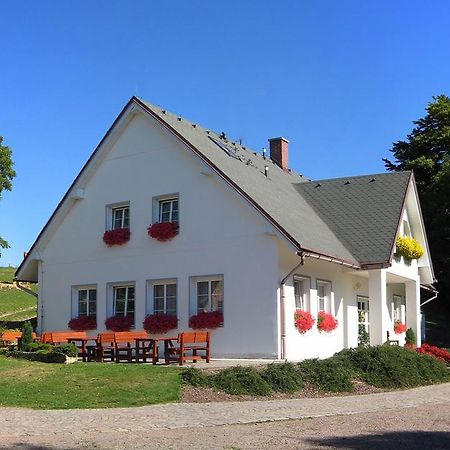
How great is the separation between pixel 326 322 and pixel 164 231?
227 inches

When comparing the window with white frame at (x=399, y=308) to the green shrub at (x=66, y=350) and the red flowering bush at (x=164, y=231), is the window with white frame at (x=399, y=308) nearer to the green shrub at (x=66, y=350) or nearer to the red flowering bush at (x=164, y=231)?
the red flowering bush at (x=164, y=231)

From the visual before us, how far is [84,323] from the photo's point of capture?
22484 mm

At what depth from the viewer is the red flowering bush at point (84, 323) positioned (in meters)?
22.4

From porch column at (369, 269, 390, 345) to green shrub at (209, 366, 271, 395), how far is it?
817cm

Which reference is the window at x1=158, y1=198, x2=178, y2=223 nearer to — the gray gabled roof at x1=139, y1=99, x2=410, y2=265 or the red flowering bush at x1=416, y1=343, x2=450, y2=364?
the gray gabled roof at x1=139, y1=99, x2=410, y2=265

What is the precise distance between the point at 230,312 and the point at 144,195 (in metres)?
5.20

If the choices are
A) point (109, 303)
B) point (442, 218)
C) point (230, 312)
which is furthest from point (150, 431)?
point (442, 218)

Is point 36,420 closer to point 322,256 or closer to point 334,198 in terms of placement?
point 322,256

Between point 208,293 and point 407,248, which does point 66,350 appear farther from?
point 407,248

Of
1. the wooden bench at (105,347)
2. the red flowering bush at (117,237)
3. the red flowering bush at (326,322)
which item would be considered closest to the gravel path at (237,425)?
the wooden bench at (105,347)

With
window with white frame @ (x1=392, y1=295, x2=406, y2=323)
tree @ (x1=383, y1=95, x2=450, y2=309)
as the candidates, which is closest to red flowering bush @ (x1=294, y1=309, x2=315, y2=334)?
window with white frame @ (x1=392, y1=295, x2=406, y2=323)

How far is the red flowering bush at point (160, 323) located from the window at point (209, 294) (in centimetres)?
87

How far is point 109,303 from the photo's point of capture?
22.4m

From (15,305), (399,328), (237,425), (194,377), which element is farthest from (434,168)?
(237,425)
